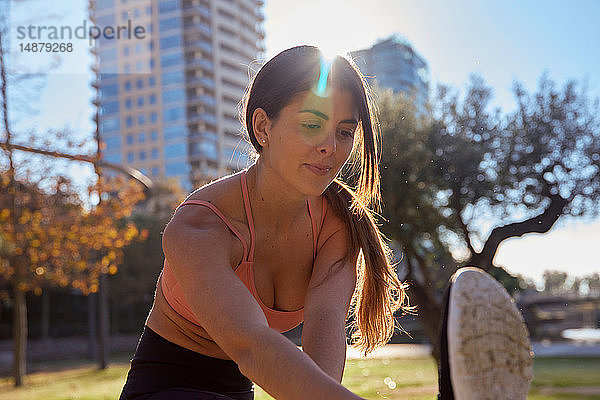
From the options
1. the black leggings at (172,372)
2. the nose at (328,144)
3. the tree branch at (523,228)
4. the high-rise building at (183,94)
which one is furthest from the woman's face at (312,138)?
the high-rise building at (183,94)

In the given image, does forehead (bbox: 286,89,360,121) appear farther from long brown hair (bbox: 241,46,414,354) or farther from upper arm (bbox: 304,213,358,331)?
upper arm (bbox: 304,213,358,331)

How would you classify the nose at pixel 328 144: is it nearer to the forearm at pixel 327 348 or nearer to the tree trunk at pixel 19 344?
the forearm at pixel 327 348

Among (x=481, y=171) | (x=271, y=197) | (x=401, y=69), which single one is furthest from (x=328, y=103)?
(x=401, y=69)

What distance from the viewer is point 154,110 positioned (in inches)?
1737

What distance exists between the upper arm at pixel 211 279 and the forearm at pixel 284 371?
0.03 m

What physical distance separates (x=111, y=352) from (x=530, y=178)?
12772 millimetres

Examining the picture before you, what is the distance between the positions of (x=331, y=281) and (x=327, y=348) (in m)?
0.14

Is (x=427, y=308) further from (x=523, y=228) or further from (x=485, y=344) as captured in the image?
(x=485, y=344)

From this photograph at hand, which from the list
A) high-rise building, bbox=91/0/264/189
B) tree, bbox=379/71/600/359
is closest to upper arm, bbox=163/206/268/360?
tree, bbox=379/71/600/359

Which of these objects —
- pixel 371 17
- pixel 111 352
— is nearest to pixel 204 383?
pixel 371 17

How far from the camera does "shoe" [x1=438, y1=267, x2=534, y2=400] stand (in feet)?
2.83

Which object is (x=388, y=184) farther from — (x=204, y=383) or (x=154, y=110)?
(x=154, y=110)

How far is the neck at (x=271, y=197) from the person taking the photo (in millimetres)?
1175

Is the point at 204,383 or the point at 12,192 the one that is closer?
the point at 204,383
